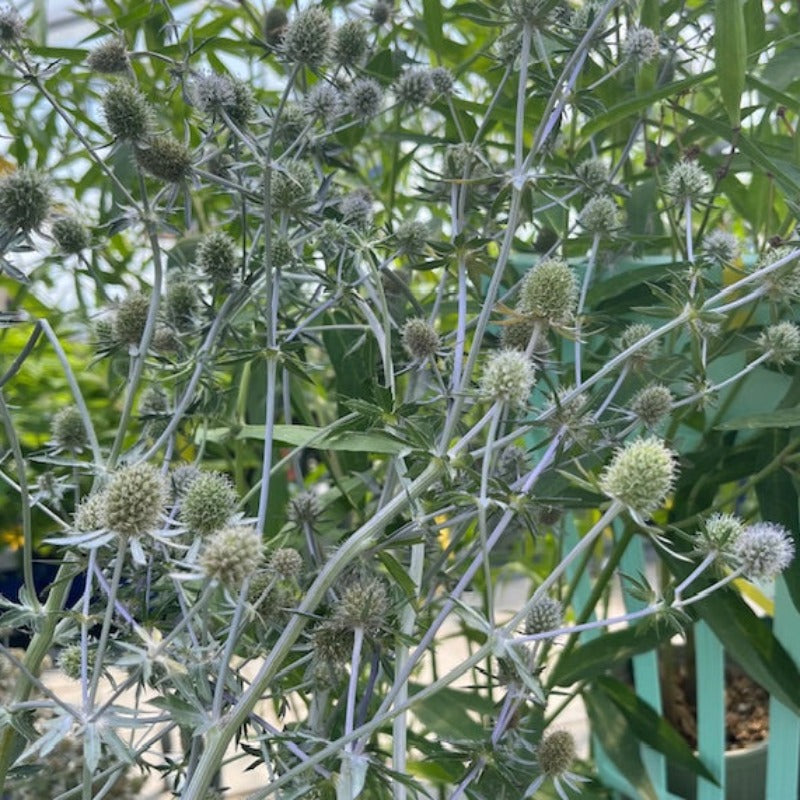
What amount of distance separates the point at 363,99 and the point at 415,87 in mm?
64

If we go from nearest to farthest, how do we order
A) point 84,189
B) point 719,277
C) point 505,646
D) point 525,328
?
1. point 505,646
2. point 525,328
3. point 719,277
4. point 84,189

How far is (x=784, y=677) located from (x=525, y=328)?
38cm

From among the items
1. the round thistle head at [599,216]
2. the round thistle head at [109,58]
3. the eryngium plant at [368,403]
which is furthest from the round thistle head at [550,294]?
the round thistle head at [109,58]

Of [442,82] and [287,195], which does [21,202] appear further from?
[442,82]

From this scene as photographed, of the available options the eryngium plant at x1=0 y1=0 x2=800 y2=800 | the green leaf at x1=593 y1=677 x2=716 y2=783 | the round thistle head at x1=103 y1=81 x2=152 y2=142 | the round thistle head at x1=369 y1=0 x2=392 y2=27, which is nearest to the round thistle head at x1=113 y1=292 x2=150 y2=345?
the eryngium plant at x1=0 y1=0 x2=800 y2=800

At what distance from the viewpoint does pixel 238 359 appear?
1.91 ft

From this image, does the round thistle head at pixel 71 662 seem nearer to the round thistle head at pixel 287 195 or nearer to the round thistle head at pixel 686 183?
the round thistle head at pixel 287 195

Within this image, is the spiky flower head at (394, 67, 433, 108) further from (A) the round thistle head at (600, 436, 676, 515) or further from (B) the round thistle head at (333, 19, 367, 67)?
(A) the round thistle head at (600, 436, 676, 515)

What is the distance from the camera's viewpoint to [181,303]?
2.17 ft

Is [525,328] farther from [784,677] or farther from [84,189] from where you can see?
[84,189]

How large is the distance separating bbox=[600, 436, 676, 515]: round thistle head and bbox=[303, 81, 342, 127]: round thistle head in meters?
0.31

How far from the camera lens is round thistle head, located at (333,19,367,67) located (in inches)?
26.4

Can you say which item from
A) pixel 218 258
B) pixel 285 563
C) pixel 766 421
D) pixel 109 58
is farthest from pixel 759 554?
pixel 109 58

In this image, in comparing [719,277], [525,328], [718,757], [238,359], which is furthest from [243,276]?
[718,757]
